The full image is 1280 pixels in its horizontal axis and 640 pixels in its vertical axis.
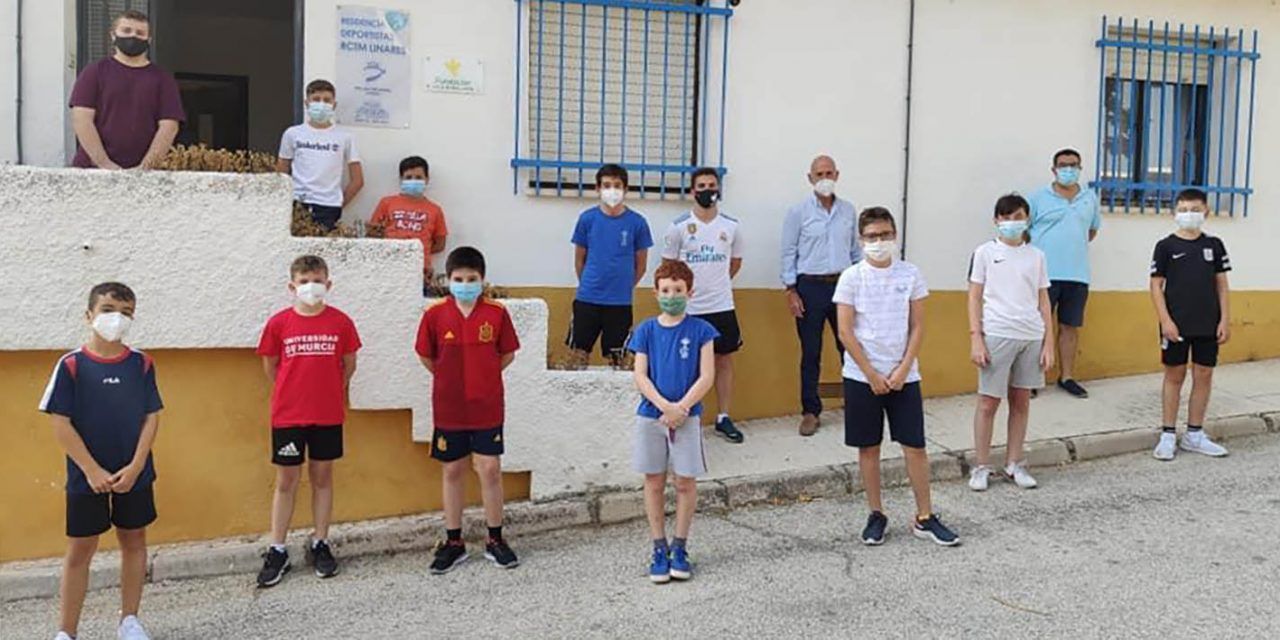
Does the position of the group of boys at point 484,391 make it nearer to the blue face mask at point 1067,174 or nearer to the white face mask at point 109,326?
the white face mask at point 109,326

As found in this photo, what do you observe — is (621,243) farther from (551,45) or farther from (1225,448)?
(1225,448)

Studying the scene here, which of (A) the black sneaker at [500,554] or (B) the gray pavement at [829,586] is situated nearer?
(B) the gray pavement at [829,586]

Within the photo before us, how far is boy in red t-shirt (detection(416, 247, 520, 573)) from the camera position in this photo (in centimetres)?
526

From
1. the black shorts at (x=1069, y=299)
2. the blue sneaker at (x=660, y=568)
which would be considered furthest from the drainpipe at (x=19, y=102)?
the black shorts at (x=1069, y=299)

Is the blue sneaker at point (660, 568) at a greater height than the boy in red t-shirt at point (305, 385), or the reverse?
the boy in red t-shirt at point (305, 385)

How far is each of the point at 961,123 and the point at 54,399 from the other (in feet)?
22.4

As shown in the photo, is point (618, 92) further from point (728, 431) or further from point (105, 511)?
point (105, 511)

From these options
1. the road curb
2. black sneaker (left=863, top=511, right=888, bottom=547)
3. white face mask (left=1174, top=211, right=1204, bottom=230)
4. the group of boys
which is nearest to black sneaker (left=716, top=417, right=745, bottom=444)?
the road curb

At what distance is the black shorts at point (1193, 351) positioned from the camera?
7023 millimetres

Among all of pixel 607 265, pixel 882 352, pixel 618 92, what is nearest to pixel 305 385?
pixel 607 265

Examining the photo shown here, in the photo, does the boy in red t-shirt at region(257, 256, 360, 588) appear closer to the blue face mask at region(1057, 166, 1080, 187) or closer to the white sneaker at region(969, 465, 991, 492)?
the white sneaker at region(969, 465, 991, 492)

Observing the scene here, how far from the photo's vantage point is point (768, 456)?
22.5 ft

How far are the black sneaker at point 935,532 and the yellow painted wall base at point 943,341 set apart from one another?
2.34 m

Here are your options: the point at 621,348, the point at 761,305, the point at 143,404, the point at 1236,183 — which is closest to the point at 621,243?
the point at 621,348
